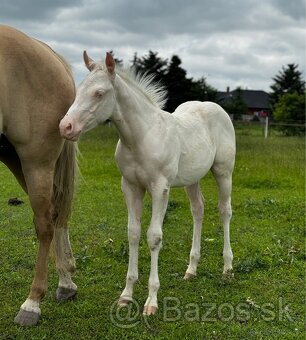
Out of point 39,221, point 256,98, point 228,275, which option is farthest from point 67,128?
point 256,98

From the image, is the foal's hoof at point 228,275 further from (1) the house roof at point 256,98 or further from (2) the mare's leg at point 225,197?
(1) the house roof at point 256,98

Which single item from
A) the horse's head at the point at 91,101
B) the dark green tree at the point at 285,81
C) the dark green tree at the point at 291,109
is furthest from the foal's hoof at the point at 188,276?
the dark green tree at the point at 285,81

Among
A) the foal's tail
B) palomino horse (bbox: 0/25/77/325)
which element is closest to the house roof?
the foal's tail

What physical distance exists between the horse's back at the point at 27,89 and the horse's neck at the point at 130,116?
0.39m

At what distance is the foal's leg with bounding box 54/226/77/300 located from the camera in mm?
3772

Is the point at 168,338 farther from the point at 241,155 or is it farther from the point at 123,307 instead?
the point at 241,155

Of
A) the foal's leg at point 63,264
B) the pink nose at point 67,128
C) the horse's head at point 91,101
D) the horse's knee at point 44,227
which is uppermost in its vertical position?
the horse's head at point 91,101

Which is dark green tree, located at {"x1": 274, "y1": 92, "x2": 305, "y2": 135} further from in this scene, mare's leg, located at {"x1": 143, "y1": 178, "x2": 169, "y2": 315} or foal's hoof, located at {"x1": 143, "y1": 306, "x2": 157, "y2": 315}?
foal's hoof, located at {"x1": 143, "y1": 306, "x2": 157, "y2": 315}

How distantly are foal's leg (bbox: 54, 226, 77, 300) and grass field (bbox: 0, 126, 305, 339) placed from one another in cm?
11

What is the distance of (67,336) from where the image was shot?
3.21m

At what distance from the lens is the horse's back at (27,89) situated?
122 inches

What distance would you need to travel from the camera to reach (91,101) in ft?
10.1

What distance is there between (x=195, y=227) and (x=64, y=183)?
154 cm

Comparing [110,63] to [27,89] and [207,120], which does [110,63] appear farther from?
[207,120]
